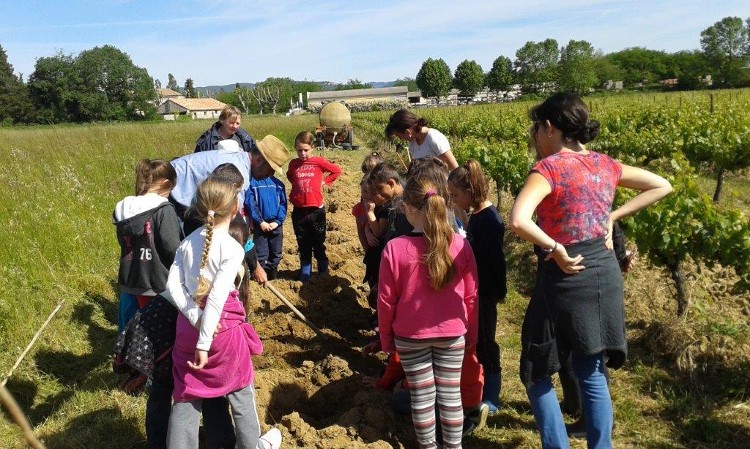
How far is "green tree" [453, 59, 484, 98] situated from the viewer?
11475 cm

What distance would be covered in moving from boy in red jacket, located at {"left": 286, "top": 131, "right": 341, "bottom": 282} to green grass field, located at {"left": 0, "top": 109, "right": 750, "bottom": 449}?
6.20ft

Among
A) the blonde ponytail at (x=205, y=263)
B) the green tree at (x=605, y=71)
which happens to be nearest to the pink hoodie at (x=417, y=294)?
the blonde ponytail at (x=205, y=263)

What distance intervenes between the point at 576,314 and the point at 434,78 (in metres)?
121

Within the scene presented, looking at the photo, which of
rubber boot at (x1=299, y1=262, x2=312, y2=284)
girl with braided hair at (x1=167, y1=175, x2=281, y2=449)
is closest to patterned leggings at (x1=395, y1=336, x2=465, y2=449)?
girl with braided hair at (x1=167, y1=175, x2=281, y2=449)

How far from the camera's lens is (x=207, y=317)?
8.11 ft

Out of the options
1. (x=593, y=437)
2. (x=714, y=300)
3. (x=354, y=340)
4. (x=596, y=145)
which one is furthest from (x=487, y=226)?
(x=596, y=145)

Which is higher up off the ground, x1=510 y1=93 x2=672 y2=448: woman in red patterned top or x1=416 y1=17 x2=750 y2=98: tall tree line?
x1=416 y1=17 x2=750 y2=98: tall tree line

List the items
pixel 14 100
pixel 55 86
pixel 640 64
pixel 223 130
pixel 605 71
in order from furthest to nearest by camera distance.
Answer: pixel 640 64, pixel 605 71, pixel 55 86, pixel 14 100, pixel 223 130

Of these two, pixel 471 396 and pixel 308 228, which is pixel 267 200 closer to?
pixel 308 228

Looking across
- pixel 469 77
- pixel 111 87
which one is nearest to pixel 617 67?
pixel 469 77

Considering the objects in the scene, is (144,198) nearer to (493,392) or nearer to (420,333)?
(420,333)

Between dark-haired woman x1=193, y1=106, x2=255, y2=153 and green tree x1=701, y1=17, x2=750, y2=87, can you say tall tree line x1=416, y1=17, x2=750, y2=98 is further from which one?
dark-haired woman x1=193, y1=106, x2=255, y2=153

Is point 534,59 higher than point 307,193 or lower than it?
higher

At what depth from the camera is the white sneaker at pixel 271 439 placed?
2.86 metres
